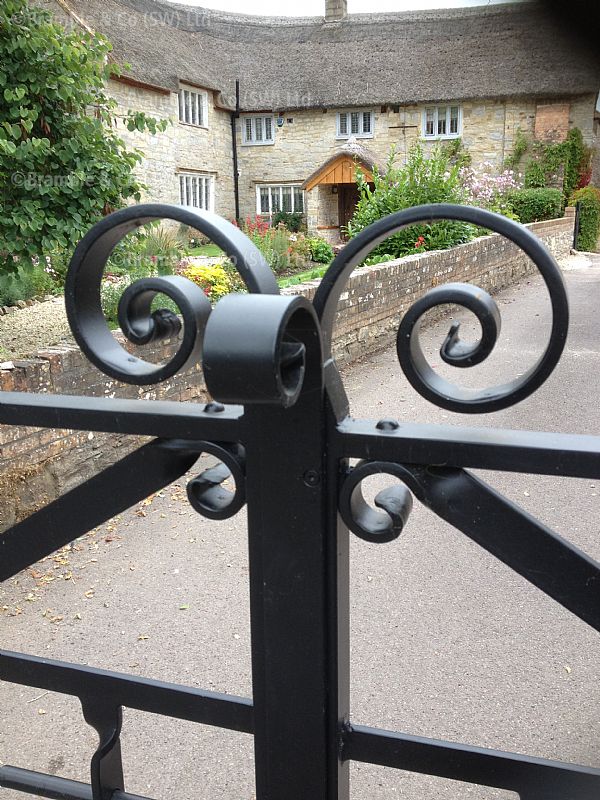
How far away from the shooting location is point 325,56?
3462 centimetres

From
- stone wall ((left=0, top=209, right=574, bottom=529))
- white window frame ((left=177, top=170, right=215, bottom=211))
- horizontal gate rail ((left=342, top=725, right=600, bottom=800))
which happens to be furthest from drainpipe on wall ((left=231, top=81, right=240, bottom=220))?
horizontal gate rail ((left=342, top=725, right=600, bottom=800))

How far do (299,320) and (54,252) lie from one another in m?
5.57

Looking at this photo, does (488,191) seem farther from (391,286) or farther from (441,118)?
(441,118)

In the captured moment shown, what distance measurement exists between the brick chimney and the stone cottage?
14cm

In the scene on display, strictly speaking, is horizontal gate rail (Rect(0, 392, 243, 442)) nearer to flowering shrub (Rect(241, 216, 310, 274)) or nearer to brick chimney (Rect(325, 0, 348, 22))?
flowering shrub (Rect(241, 216, 310, 274))

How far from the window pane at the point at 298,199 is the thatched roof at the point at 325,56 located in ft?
11.8

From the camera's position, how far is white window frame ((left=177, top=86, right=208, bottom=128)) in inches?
1117

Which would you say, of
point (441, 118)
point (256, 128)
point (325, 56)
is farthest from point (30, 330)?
point (325, 56)

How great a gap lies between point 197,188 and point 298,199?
4.57 metres

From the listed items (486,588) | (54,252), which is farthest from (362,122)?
(486,588)

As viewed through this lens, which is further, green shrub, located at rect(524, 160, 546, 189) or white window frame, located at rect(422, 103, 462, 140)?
white window frame, located at rect(422, 103, 462, 140)

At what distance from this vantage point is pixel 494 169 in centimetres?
2973

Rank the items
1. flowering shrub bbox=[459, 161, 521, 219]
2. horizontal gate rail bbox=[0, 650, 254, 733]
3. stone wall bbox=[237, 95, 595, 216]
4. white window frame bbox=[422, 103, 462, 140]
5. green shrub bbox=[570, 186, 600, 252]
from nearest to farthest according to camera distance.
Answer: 1. horizontal gate rail bbox=[0, 650, 254, 733]
2. flowering shrub bbox=[459, 161, 521, 219]
3. green shrub bbox=[570, 186, 600, 252]
4. stone wall bbox=[237, 95, 595, 216]
5. white window frame bbox=[422, 103, 462, 140]

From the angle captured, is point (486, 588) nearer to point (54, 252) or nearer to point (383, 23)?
point (54, 252)
